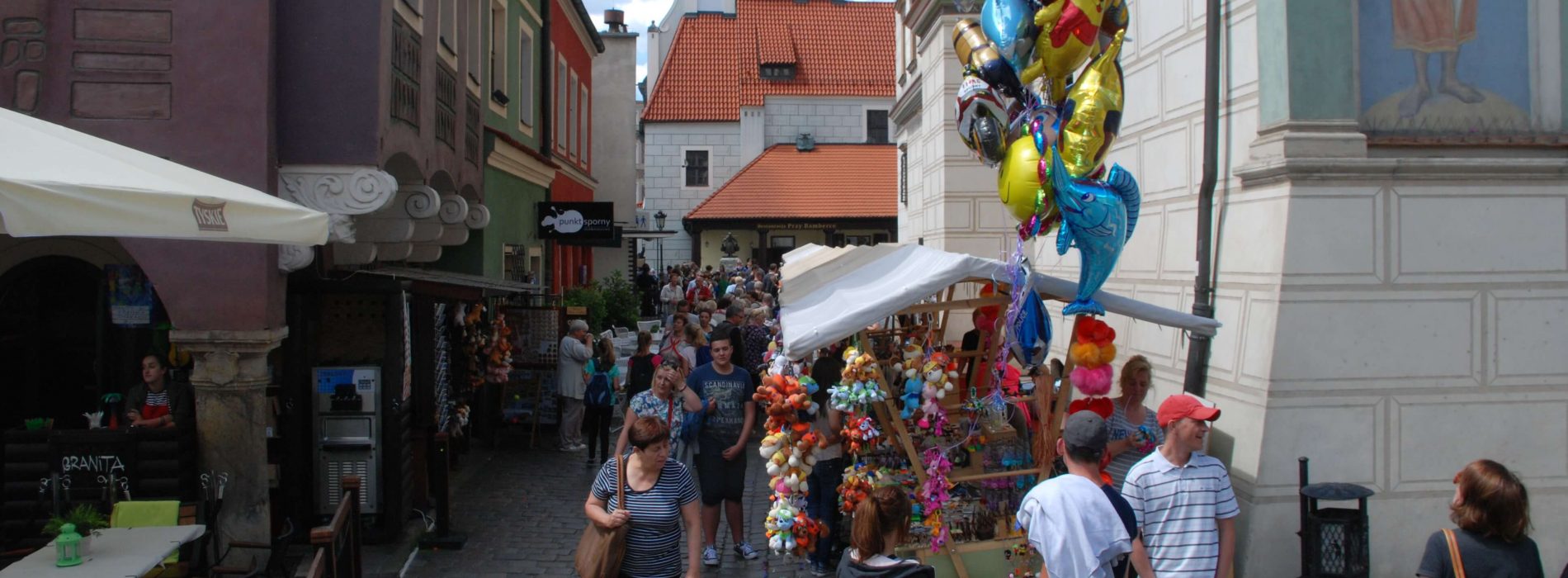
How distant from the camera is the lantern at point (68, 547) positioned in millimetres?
5496

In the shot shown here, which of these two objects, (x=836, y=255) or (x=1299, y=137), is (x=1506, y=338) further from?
(x=836, y=255)

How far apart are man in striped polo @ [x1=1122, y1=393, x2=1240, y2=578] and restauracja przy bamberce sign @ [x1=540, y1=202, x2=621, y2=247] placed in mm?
11597

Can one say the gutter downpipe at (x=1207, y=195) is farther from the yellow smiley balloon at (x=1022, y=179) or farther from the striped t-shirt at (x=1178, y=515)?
the striped t-shirt at (x=1178, y=515)

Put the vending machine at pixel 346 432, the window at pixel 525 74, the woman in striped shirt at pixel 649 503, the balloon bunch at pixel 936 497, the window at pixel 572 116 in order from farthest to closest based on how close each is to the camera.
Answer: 1. the window at pixel 572 116
2. the window at pixel 525 74
3. the vending machine at pixel 346 432
4. the balloon bunch at pixel 936 497
5. the woman in striped shirt at pixel 649 503

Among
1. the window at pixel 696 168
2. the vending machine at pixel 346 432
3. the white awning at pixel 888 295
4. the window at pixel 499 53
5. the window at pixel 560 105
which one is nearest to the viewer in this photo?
the white awning at pixel 888 295

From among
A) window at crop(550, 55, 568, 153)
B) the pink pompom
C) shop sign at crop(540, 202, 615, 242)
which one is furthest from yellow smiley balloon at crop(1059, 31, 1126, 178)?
window at crop(550, 55, 568, 153)

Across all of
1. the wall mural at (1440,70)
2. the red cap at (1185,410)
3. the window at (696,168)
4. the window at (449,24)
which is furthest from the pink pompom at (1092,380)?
the window at (696,168)

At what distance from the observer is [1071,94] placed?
6.91 metres

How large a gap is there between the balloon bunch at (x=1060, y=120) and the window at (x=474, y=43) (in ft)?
21.5

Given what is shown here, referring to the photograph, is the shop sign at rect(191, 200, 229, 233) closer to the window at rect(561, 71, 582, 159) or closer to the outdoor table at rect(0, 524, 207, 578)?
the outdoor table at rect(0, 524, 207, 578)

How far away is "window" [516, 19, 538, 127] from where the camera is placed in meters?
15.6

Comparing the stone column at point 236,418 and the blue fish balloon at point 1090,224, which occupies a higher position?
the blue fish balloon at point 1090,224

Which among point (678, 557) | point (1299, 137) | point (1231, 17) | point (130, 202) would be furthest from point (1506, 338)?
point (130, 202)

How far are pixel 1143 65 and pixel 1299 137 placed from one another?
94.2 inches
